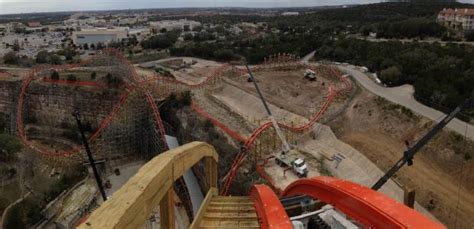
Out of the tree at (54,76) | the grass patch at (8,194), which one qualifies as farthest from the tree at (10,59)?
the grass patch at (8,194)

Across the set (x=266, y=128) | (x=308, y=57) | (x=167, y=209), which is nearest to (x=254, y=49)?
(x=308, y=57)

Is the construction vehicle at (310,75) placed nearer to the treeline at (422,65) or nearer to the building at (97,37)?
the treeline at (422,65)

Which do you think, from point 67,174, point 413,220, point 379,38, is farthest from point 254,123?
point 379,38

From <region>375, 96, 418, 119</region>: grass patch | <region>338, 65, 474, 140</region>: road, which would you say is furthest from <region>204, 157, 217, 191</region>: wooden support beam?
<region>375, 96, 418, 119</region>: grass patch

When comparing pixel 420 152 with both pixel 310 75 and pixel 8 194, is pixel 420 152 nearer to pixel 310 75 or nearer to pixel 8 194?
pixel 310 75

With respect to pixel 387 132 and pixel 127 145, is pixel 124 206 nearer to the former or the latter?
pixel 387 132

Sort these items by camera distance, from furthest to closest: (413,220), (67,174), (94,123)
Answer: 1. (94,123)
2. (67,174)
3. (413,220)
